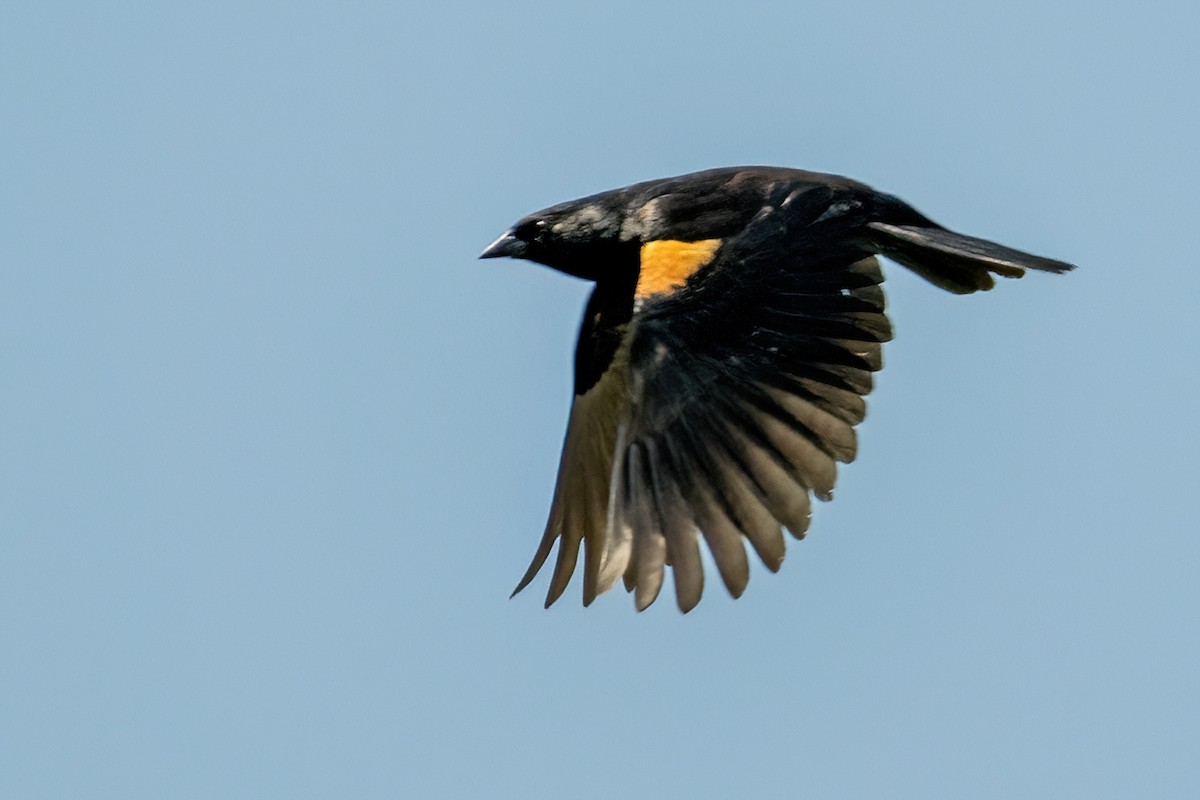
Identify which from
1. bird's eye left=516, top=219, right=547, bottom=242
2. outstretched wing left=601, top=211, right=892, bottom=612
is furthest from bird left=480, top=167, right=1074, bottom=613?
bird's eye left=516, top=219, right=547, bottom=242

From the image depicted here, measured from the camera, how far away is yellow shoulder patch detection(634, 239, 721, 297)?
6082mm

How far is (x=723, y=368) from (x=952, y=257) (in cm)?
138

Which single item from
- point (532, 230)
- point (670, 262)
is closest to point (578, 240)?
point (532, 230)

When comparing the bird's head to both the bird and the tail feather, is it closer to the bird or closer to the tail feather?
the bird

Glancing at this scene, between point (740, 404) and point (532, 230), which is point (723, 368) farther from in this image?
point (532, 230)

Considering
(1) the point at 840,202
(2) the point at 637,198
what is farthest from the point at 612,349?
(1) the point at 840,202

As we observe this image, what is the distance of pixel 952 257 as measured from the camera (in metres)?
6.95

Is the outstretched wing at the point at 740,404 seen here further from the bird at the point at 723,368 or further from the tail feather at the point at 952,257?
the tail feather at the point at 952,257

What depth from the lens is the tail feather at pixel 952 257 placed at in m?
6.41

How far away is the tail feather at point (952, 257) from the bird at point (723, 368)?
0.04 ft

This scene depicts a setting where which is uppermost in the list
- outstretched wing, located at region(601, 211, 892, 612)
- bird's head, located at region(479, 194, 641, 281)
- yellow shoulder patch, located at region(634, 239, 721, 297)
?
bird's head, located at region(479, 194, 641, 281)

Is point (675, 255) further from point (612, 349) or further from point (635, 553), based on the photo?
point (635, 553)

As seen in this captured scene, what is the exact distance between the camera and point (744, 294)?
237 inches

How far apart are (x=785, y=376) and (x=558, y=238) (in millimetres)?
1397
